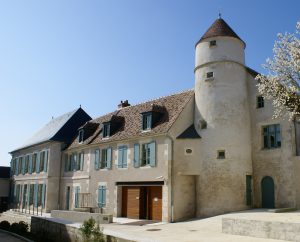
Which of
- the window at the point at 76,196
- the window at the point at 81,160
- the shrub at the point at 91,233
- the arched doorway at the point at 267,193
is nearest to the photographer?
the shrub at the point at 91,233

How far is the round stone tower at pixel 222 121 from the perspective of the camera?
1952 cm

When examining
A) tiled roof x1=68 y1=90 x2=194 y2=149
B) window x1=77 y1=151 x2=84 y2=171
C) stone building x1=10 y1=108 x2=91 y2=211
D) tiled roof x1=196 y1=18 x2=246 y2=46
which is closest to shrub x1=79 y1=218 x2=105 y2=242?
tiled roof x1=68 y1=90 x2=194 y2=149

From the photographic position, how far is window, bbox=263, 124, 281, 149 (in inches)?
770

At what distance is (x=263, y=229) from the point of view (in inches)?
498

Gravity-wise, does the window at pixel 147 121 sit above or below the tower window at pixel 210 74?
below

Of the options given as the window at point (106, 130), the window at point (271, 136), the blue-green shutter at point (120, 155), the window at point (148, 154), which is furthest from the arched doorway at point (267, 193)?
the window at point (106, 130)

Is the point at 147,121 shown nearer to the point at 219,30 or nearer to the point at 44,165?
the point at 219,30

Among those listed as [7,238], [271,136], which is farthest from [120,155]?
[271,136]

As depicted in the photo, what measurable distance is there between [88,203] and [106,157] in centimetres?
374

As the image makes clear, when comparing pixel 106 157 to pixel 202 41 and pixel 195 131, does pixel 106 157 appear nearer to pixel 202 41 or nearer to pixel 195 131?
pixel 195 131

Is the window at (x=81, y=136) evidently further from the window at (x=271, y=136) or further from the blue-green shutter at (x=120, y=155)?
the window at (x=271, y=136)

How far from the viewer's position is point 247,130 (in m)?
20.5

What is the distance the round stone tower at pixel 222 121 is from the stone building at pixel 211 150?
55 mm

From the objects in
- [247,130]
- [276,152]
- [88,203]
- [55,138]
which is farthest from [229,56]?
[55,138]
